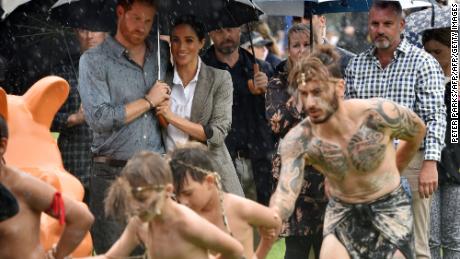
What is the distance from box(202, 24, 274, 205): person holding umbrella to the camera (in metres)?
11.0

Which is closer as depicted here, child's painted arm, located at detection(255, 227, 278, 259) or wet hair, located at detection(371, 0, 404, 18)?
child's painted arm, located at detection(255, 227, 278, 259)

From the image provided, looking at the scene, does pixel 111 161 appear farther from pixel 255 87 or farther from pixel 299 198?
pixel 255 87

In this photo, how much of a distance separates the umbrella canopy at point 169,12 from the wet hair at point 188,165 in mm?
2150

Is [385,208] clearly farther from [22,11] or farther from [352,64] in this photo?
[22,11]

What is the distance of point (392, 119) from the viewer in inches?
333

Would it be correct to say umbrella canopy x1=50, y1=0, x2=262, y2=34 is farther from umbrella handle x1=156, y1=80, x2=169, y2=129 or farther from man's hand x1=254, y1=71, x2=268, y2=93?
umbrella handle x1=156, y1=80, x2=169, y2=129

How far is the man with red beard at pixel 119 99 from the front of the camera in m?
9.24

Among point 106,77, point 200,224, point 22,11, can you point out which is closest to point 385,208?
point 200,224

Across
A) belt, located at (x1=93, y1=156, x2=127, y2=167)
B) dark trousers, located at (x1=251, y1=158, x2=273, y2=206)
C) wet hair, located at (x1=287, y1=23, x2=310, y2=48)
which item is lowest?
dark trousers, located at (x1=251, y1=158, x2=273, y2=206)

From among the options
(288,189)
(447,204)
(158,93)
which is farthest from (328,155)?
(447,204)

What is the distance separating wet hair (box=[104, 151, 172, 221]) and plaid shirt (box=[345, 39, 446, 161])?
290cm

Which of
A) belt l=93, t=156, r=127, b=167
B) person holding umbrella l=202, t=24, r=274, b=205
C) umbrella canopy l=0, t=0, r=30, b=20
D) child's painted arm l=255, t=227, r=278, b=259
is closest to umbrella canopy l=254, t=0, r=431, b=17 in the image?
person holding umbrella l=202, t=24, r=274, b=205

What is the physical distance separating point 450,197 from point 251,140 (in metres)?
1.71

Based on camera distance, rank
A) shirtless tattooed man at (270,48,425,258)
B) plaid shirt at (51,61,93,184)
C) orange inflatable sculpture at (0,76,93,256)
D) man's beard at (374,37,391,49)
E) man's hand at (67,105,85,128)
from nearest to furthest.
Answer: shirtless tattooed man at (270,48,425,258), orange inflatable sculpture at (0,76,93,256), man's beard at (374,37,391,49), man's hand at (67,105,85,128), plaid shirt at (51,61,93,184)
